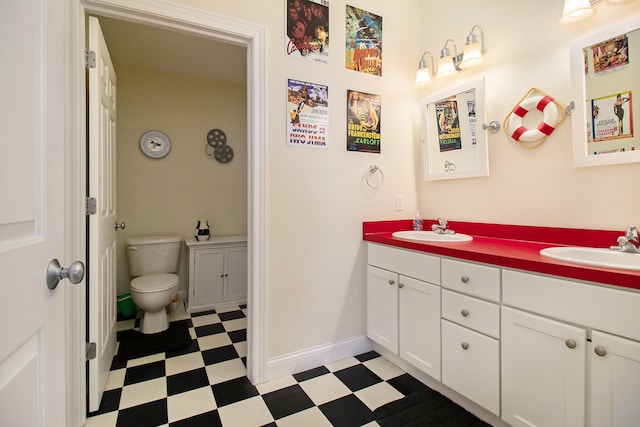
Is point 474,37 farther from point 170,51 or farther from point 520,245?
point 170,51

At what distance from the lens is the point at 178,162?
3066 mm

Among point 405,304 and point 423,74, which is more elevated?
point 423,74

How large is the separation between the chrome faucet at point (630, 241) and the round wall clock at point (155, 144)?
11.2 feet

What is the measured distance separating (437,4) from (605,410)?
255cm

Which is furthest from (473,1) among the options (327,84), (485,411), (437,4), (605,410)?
(485,411)

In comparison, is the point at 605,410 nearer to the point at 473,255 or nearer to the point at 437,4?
the point at 473,255

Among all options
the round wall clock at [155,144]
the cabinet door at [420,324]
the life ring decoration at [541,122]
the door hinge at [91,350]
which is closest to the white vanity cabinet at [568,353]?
the cabinet door at [420,324]

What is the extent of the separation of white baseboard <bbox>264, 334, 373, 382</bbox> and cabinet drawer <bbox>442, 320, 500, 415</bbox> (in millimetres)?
684

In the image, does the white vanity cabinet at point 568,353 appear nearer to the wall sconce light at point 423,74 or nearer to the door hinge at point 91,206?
the wall sconce light at point 423,74

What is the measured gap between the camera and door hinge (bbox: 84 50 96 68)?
150 centimetres

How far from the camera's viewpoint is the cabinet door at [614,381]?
0.96 m

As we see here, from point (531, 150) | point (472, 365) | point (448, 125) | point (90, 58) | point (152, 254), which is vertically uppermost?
point (90, 58)
